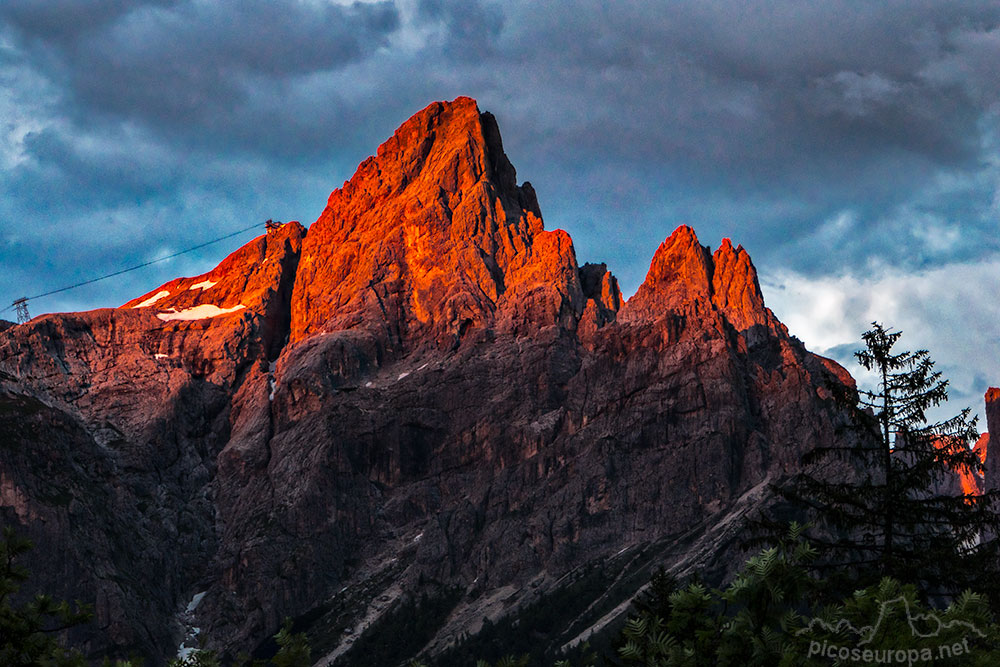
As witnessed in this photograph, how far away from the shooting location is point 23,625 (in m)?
29.3

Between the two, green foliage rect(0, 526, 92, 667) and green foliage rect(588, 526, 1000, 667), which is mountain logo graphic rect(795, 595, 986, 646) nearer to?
green foliage rect(588, 526, 1000, 667)

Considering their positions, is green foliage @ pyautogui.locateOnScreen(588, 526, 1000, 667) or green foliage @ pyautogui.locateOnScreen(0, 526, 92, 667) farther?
green foliage @ pyautogui.locateOnScreen(0, 526, 92, 667)

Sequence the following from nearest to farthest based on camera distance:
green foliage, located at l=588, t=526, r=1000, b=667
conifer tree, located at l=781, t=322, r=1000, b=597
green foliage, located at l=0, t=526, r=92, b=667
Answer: green foliage, located at l=588, t=526, r=1000, b=667 < green foliage, located at l=0, t=526, r=92, b=667 < conifer tree, located at l=781, t=322, r=1000, b=597

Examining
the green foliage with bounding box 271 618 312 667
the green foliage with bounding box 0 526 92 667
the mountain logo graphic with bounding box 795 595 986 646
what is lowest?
the mountain logo graphic with bounding box 795 595 986 646

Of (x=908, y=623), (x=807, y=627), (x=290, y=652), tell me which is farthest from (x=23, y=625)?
(x=908, y=623)

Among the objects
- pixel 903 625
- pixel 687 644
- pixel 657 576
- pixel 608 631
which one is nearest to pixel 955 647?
pixel 903 625

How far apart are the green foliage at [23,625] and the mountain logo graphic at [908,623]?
16690mm

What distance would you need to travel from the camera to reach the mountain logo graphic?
2067 cm

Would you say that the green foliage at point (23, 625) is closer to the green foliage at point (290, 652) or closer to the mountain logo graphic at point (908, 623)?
the green foliage at point (290, 652)

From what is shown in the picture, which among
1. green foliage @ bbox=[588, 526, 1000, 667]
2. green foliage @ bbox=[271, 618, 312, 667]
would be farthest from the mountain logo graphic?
green foliage @ bbox=[271, 618, 312, 667]

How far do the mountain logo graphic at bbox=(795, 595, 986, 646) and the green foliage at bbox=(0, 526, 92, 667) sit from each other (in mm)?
16690

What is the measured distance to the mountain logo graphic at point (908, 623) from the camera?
20.7m

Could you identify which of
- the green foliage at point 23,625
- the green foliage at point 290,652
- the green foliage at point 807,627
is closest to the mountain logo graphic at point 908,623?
the green foliage at point 807,627

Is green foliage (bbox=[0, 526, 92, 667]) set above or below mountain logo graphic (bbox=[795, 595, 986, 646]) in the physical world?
above
